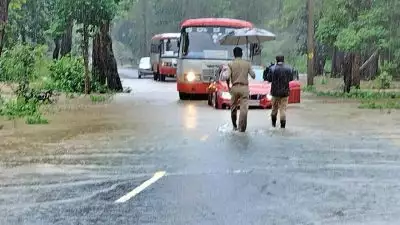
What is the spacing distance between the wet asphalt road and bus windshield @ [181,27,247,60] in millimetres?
11665

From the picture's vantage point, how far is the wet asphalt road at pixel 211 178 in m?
7.87

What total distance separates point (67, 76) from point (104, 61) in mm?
1839

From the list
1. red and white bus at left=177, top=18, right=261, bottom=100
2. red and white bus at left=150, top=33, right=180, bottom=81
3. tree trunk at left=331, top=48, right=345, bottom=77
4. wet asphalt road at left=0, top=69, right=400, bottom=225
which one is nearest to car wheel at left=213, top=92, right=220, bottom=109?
red and white bus at left=177, top=18, right=261, bottom=100

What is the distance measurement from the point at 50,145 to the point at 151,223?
730 cm

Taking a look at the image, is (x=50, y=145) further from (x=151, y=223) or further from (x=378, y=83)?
(x=378, y=83)

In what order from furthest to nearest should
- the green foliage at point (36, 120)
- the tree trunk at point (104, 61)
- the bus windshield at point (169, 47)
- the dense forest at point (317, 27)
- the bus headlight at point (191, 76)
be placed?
the bus windshield at point (169, 47) < the tree trunk at point (104, 61) < the bus headlight at point (191, 76) < the dense forest at point (317, 27) < the green foliage at point (36, 120)

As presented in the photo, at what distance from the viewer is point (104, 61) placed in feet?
112

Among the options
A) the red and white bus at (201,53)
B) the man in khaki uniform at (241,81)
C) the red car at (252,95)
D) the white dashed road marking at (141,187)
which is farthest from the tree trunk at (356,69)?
the white dashed road marking at (141,187)

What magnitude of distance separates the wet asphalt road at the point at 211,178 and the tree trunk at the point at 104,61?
1684 centimetres

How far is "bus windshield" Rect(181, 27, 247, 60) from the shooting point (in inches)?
1125

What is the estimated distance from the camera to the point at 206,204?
8.38 meters

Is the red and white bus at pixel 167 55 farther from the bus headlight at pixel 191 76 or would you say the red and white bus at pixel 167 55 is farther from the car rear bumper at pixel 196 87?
the bus headlight at pixel 191 76

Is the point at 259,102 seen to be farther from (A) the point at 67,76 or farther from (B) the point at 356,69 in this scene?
(A) the point at 67,76

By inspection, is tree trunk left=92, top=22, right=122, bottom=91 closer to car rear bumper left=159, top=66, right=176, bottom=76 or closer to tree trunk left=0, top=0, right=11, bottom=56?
tree trunk left=0, top=0, right=11, bottom=56
